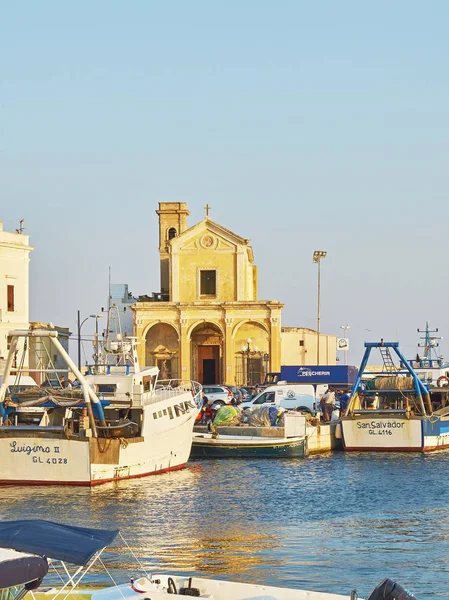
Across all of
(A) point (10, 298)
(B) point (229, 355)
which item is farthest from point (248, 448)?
(B) point (229, 355)

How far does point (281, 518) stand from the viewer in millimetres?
29312

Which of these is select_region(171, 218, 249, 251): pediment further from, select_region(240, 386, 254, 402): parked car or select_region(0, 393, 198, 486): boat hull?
select_region(0, 393, 198, 486): boat hull

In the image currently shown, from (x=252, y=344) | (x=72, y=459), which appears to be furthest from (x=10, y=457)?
(x=252, y=344)

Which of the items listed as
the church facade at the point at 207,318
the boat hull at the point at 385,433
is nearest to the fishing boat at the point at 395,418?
the boat hull at the point at 385,433

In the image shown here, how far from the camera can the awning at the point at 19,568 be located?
13.9 m

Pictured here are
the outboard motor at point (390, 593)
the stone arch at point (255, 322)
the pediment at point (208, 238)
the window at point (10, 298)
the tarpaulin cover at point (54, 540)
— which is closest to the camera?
the tarpaulin cover at point (54, 540)

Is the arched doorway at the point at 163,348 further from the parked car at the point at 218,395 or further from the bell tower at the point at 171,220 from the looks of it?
the parked car at the point at 218,395

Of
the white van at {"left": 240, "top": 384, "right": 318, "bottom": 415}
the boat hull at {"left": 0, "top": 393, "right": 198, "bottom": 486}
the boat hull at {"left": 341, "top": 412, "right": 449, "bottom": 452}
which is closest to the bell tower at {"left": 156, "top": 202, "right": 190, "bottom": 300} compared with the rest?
the white van at {"left": 240, "top": 384, "right": 318, "bottom": 415}

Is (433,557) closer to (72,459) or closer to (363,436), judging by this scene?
(72,459)

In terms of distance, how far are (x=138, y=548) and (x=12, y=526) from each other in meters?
9.22

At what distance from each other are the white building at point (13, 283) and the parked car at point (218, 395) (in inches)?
415

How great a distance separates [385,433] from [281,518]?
14.7m

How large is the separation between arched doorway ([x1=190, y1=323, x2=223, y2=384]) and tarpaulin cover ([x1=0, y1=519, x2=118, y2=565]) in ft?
197

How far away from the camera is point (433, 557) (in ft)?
77.2
